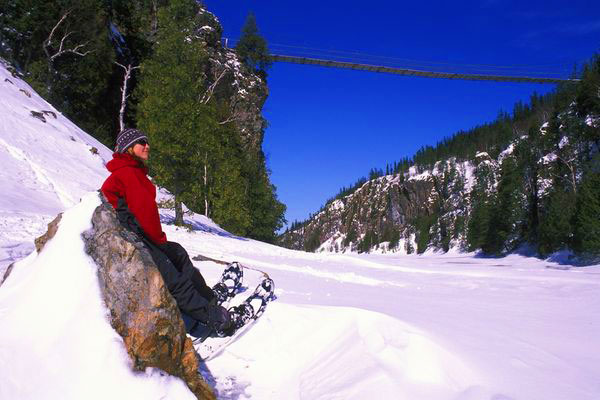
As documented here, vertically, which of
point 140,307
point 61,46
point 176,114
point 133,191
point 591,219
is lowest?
point 140,307

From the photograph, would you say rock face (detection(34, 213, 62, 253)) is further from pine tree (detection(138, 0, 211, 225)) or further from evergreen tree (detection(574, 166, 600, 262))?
evergreen tree (detection(574, 166, 600, 262))

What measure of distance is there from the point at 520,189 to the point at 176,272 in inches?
2292

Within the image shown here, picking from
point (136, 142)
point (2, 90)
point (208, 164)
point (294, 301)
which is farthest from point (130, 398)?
point (2, 90)

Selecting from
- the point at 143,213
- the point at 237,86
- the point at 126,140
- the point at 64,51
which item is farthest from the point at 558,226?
the point at 64,51

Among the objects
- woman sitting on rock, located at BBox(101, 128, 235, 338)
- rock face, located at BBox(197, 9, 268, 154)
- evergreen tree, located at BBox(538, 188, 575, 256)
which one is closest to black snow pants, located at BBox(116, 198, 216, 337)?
woman sitting on rock, located at BBox(101, 128, 235, 338)

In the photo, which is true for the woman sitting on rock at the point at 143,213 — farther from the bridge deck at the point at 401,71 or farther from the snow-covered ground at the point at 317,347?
the bridge deck at the point at 401,71

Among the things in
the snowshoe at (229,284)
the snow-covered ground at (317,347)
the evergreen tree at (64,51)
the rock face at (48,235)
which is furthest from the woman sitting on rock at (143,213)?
the evergreen tree at (64,51)

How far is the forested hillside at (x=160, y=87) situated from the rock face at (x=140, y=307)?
1424 centimetres

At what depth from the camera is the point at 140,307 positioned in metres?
3.22

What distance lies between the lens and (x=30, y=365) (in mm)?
2754

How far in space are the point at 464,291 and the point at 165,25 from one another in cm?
1993

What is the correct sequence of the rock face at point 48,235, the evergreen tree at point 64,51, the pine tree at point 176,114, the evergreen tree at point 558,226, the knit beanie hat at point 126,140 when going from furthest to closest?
1. the evergreen tree at point 558,226
2. the evergreen tree at point 64,51
3. the pine tree at point 176,114
4. the knit beanie hat at point 126,140
5. the rock face at point 48,235

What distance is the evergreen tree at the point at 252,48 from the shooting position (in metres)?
55.6

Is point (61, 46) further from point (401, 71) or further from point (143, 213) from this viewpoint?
point (401, 71)
